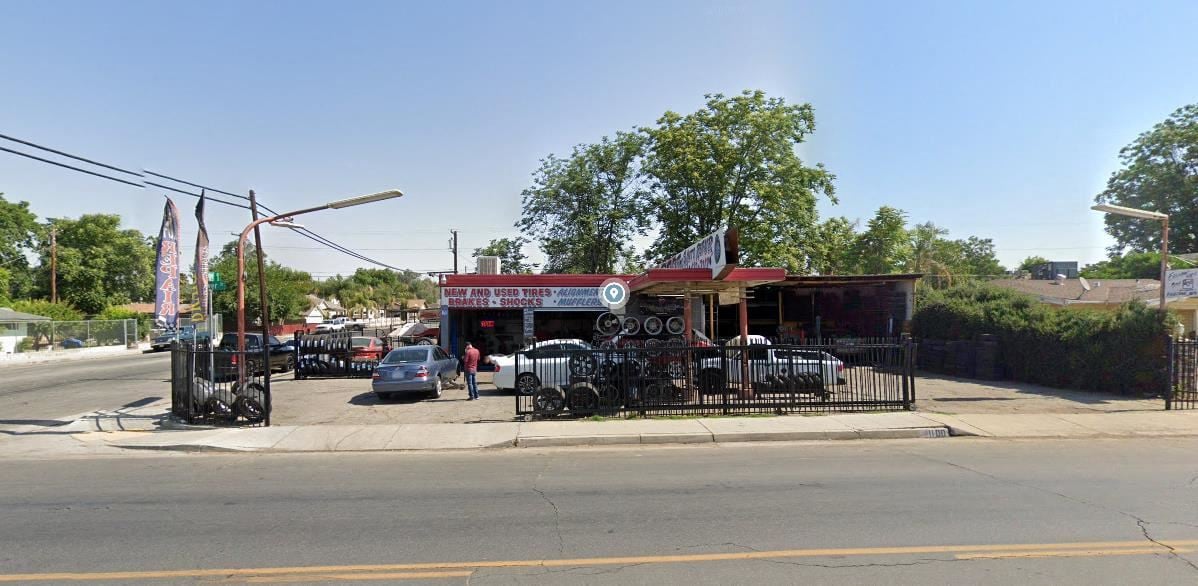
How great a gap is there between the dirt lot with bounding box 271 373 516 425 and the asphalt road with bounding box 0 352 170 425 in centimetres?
394

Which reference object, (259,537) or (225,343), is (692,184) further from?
(259,537)

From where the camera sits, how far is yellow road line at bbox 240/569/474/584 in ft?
16.6

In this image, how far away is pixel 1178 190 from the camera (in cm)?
4750

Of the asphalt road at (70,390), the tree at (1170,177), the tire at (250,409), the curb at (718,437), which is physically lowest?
the curb at (718,437)

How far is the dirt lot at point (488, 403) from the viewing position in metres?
14.2

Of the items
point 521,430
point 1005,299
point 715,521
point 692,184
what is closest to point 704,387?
point 521,430

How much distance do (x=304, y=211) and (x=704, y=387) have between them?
9.29 meters

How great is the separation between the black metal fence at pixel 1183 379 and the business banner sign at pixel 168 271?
68.2ft

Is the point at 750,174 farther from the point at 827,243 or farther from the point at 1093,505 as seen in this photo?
the point at 1093,505

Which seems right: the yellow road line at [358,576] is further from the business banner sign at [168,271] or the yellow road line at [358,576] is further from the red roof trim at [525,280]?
the red roof trim at [525,280]

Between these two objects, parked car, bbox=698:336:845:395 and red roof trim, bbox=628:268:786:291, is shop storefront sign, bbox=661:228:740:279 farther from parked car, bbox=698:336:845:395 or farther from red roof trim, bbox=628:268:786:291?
parked car, bbox=698:336:845:395

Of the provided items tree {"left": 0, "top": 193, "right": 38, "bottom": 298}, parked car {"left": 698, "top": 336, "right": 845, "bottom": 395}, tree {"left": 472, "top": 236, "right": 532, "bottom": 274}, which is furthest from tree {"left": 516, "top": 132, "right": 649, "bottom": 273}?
tree {"left": 0, "top": 193, "right": 38, "bottom": 298}

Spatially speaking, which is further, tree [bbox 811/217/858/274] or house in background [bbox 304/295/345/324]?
house in background [bbox 304/295/345/324]

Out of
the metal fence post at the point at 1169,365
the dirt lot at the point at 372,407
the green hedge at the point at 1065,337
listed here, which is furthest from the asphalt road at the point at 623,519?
the green hedge at the point at 1065,337
